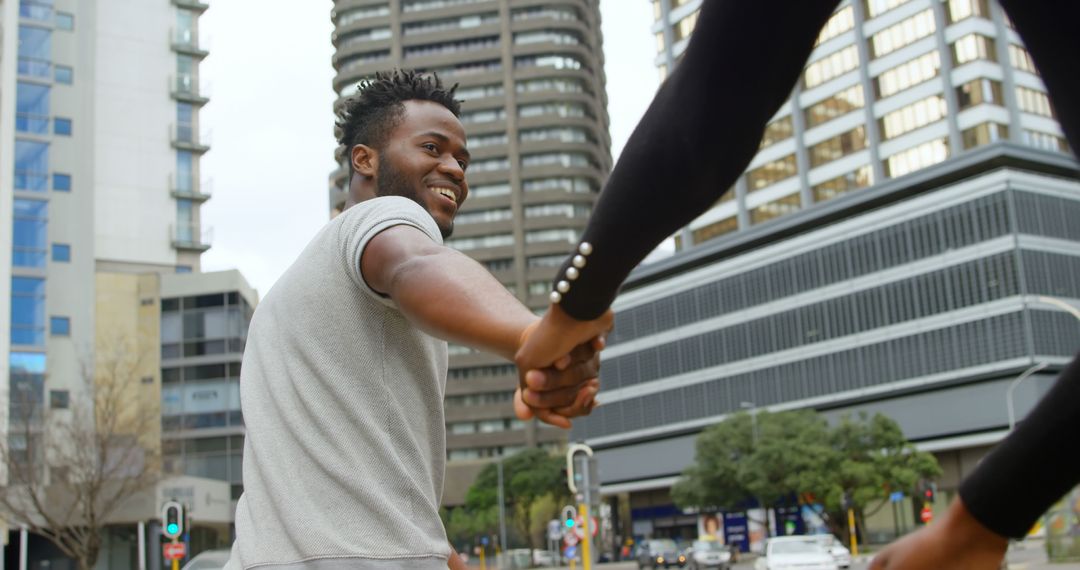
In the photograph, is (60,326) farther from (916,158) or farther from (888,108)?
(888,108)

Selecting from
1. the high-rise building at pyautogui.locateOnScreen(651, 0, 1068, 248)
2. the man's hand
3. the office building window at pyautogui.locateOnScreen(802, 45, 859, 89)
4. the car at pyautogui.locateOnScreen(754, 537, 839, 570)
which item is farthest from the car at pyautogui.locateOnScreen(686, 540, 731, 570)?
the man's hand

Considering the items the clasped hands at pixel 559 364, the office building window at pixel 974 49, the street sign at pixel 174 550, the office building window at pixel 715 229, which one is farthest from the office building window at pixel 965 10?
the clasped hands at pixel 559 364

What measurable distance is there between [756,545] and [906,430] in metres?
14.2

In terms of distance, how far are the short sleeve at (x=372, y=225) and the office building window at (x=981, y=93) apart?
6704 cm

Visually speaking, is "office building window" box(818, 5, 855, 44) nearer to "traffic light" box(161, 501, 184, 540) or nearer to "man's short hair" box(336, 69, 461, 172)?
"traffic light" box(161, 501, 184, 540)

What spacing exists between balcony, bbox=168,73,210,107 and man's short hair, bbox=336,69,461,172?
6733cm

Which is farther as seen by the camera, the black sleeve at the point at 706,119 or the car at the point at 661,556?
the car at the point at 661,556

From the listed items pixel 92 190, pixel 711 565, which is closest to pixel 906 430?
pixel 711 565

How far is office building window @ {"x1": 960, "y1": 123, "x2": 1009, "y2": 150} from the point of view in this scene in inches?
2505

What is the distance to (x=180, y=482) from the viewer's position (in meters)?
47.0

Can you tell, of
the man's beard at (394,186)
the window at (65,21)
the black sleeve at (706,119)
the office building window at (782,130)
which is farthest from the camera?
the office building window at (782,130)

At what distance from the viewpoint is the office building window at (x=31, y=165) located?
5619 centimetres

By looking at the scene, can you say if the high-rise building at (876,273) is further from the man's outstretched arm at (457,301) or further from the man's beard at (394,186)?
the man's outstretched arm at (457,301)

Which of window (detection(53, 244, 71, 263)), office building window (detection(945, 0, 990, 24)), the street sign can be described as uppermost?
office building window (detection(945, 0, 990, 24))
